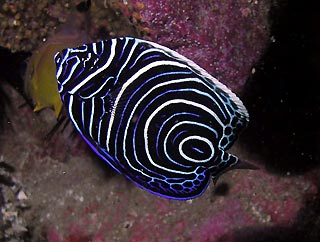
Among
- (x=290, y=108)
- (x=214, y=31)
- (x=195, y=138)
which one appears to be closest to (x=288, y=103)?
Answer: (x=290, y=108)

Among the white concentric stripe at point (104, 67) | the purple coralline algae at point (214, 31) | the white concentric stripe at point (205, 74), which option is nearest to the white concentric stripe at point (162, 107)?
the white concentric stripe at point (205, 74)

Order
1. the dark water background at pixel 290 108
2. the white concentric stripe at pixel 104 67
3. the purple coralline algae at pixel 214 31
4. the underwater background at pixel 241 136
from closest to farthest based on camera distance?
1. the white concentric stripe at pixel 104 67
2. the purple coralline algae at pixel 214 31
3. the underwater background at pixel 241 136
4. the dark water background at pixel 290 108

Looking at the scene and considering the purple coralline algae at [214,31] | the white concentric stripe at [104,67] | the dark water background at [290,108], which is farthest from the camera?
the dark water background at [290,108]

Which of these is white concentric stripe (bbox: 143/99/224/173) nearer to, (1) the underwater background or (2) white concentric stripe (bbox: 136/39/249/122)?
(2) white concentric stripe (bbox: 136/39/249/122)

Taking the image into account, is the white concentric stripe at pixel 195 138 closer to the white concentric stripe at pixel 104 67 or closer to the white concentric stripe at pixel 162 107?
the white concentric stripe at pixel 162 107

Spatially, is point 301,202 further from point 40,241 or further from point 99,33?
point 40,241

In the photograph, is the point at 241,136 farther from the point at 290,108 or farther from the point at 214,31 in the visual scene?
the point at 214,31

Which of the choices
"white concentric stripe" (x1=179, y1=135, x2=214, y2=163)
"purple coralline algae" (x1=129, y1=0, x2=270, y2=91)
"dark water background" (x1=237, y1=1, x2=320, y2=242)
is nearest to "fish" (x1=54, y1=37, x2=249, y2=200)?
"white concentric stripe" (x1=179, y1=135, x2=214, y2=163)
